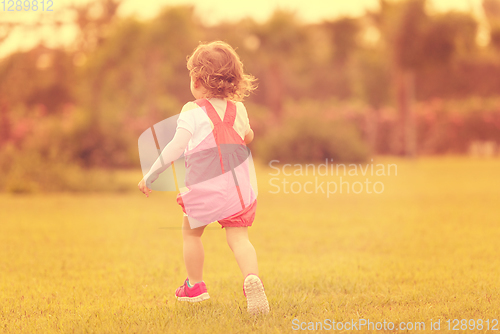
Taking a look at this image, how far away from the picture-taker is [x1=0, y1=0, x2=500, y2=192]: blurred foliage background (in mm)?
12633

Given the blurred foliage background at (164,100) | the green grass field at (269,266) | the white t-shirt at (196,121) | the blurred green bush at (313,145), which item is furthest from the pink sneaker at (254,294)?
the blurred green bush at (313,145)

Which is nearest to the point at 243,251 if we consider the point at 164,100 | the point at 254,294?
the point at 254,294

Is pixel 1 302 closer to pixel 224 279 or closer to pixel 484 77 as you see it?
pixel 224 279

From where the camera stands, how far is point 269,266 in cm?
416

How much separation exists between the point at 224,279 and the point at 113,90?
1447 cm

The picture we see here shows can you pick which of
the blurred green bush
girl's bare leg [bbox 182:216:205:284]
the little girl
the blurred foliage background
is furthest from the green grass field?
the blurred green bush

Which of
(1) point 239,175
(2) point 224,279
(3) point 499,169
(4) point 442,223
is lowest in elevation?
(3) point 499,169

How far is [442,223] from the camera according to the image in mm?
6258

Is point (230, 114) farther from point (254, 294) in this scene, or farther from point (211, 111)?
point (254, 294)

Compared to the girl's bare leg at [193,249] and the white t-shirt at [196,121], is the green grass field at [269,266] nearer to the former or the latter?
the girl's bare leg at [193,249]

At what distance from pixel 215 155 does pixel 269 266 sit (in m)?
1.58

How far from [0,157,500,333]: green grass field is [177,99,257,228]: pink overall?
51 centimetres

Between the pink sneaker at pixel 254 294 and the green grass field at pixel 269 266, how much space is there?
A: 5cm

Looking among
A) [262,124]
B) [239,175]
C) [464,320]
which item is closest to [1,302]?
[239,175]
